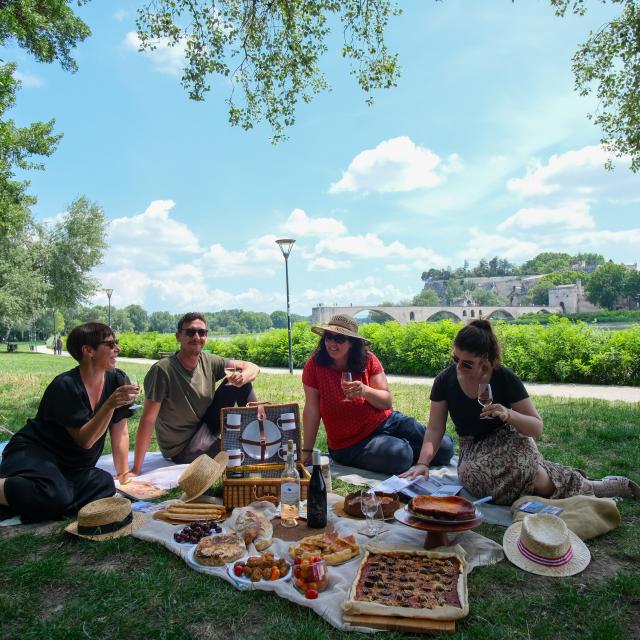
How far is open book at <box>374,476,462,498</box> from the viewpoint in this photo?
12.8ft

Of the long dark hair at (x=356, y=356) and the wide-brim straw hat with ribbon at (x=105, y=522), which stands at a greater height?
the long dark hair at (x=356, y=356)

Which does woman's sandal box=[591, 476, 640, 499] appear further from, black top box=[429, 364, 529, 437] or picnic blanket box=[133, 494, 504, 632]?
picnic blanket box=[133, 494, 504, 632]

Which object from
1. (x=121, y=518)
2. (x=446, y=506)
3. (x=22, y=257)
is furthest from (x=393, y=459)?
(x=22, y=257)

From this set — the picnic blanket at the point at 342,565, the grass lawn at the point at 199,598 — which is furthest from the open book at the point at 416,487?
the grass lawn at the point at 199,598

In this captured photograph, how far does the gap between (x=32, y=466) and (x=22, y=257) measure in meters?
37.2

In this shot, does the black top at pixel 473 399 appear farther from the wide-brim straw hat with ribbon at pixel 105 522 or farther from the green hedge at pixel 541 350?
the green hedge at pixel 541 350

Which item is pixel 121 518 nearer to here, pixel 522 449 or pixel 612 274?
pixel 522 449

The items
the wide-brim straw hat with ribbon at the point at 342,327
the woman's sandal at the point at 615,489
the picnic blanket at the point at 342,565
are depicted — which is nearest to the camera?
the picnic blanket at the point at 342,565

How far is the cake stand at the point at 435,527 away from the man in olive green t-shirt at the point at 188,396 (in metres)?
2.37

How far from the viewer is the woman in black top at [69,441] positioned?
3.97 metres

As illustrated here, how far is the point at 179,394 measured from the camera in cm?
525

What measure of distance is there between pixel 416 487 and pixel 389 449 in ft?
3.28

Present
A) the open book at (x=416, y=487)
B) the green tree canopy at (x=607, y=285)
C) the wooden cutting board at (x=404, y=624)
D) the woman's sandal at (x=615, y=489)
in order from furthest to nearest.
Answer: the green tree canopy at (x=607, y=285)
the woman's sandal at (x=615, y=489)
the open book at (x=416, y=487)
the wooden cutting board at (x=404, y=624)

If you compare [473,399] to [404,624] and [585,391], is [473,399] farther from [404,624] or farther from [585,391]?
[585,391]
